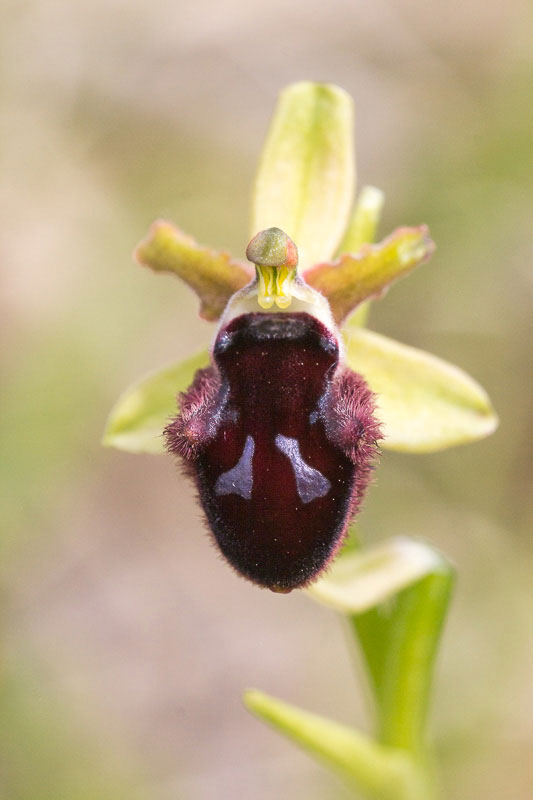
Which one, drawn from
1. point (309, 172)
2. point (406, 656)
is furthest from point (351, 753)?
point (309, 172)

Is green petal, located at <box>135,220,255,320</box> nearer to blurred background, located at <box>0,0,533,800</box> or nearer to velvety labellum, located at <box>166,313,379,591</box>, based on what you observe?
velvety labellum, located at <box>166,313,379,591</box>

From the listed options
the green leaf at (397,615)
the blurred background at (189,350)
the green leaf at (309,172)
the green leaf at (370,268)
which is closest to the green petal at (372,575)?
the green leaf at (397,615)

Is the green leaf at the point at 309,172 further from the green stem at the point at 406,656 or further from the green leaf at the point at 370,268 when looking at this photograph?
the green stem at the point at 406,656

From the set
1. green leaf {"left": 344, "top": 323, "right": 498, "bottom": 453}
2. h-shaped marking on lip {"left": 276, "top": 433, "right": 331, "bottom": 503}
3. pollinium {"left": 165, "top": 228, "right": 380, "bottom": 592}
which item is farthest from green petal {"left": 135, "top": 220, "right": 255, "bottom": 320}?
h-shaped marking on lip {"left": 276, "top": 433, "right": 331, "bottom": 503}

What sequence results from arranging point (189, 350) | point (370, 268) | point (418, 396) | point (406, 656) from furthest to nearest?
point (189, 350), point (406, 656), point (418, 396), point (370, 268)

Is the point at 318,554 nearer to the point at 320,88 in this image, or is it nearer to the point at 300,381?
the point at 300,381

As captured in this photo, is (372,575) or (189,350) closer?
(372,575)

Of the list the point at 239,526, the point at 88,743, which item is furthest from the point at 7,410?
the point at 239,526

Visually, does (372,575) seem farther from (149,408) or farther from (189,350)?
(189,350)
